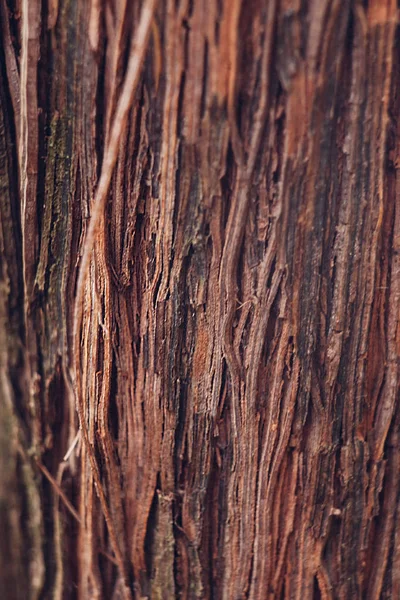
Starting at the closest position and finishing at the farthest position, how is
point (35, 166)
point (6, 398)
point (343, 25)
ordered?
1. point (343, 25)
2. point (35, 166)
3. point (6, 398)

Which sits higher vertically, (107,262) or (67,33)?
(67,33)

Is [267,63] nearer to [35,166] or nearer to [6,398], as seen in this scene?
[35,166]

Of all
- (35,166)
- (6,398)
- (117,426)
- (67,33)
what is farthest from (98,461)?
(67,33)

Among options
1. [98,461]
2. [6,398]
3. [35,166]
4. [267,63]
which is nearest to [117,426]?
[98,461]

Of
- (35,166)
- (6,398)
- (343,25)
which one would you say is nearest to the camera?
(343,25)

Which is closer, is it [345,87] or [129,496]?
[345,87]

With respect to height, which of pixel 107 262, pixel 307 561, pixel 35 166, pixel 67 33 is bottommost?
pixel 307 561
